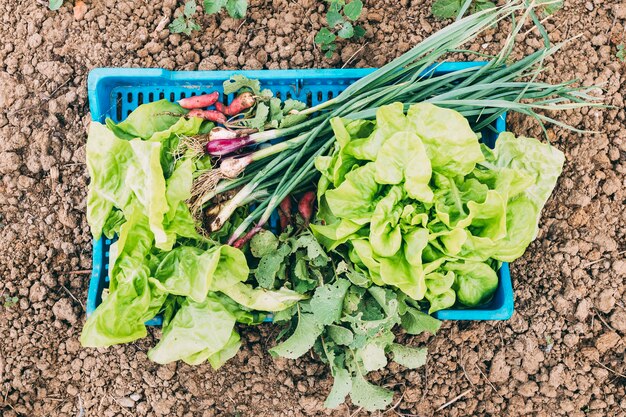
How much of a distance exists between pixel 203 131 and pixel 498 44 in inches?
36.6

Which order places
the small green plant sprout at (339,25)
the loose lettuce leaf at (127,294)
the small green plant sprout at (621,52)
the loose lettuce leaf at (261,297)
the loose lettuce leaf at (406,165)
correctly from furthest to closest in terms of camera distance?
the small green plant sprout at (621,52) → the small green plant sprout at (339,25) → the loose lettuce leaf at (261,297) → the loose lettuce leaf at (127,294) → the loose lettuce leaf at (406,165)

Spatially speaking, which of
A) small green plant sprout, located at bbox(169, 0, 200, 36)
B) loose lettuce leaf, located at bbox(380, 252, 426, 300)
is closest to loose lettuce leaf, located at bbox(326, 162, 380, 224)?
loose lettuce leaf, located at bbox(380, 252, 426, 300)

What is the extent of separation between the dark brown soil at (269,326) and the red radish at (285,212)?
35 centimetres

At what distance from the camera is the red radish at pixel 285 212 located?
1876mm

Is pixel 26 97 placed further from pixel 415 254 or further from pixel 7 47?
pixel 415 254

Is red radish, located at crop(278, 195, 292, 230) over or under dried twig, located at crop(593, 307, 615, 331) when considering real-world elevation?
over

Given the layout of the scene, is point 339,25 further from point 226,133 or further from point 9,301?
point 9,301

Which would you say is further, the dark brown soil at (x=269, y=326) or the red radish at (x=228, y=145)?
the dark brown soil at (x=269, y=326)

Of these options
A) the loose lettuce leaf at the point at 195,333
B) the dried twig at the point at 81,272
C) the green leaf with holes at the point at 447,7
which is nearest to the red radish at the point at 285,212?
the loose lettuce leaf at the point at 195,333

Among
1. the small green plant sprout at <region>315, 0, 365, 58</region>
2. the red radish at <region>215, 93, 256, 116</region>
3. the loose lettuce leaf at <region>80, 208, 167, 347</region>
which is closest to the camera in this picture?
the loose lettuce leaf at <region>80, 208, 167, 347</region>

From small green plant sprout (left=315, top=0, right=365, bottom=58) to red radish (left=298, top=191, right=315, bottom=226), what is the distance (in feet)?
1.53

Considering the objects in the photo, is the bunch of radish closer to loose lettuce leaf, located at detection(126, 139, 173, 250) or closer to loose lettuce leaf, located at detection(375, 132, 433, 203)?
loose lettuce leaf, located at detection(126, 139, 173, 250)

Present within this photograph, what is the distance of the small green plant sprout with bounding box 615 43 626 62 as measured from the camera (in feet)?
6.76

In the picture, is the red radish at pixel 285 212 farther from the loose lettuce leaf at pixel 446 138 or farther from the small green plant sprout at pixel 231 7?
the small green plant sprout at pixel 231 7
